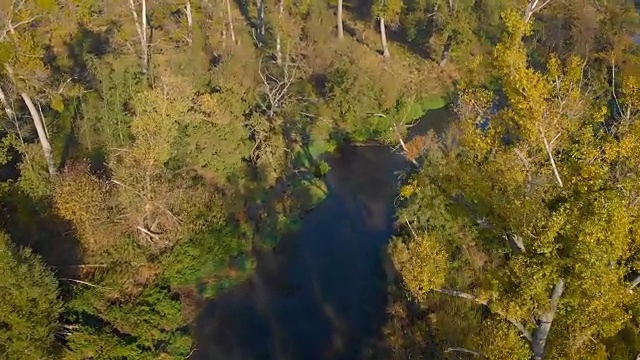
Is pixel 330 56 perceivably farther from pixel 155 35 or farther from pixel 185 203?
pixel 185 203

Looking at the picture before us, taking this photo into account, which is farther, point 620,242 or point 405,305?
point 405,305

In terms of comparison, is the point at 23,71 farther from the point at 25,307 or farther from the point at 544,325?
the point at 544,325

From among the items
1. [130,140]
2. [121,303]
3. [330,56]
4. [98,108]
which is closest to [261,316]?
[121,303]

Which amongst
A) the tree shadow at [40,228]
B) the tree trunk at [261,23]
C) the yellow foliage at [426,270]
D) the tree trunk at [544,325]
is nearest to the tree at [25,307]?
the tree shadow at [40,228]

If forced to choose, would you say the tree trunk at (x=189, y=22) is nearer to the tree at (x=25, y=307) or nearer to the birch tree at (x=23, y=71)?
the birch tree at (x=23, y=71)

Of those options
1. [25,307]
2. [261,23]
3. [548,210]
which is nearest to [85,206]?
[25,307]

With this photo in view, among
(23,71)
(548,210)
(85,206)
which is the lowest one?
(85,206)
